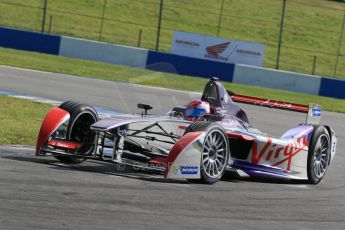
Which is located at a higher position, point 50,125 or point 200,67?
point 200,67

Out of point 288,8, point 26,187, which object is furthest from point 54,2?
point 26,187

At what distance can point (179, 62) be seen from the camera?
29469mm

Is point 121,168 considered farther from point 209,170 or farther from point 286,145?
point 286,145

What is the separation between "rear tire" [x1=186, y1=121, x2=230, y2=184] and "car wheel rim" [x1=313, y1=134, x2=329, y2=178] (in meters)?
1.67

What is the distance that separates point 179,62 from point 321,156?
18.3 meters

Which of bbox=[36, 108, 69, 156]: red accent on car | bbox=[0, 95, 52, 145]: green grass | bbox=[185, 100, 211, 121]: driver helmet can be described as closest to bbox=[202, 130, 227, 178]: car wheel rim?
bbox=[185, 100, 211, 121]: driver helmet

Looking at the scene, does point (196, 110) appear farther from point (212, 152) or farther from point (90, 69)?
point (90, 69)

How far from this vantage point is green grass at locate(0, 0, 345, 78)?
37.1 metres

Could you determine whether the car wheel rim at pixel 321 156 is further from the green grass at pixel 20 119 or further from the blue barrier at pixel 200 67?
the blue barrier at pixel 200 67

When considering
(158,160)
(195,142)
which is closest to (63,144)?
(158,160)

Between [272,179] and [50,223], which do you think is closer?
[50,223]

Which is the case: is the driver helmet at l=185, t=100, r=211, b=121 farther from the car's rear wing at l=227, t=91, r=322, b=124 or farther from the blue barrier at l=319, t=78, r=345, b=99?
the blue barrier at l=319, t=78, r=345, b=99

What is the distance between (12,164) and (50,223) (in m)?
3.14

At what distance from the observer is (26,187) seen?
324 inches
